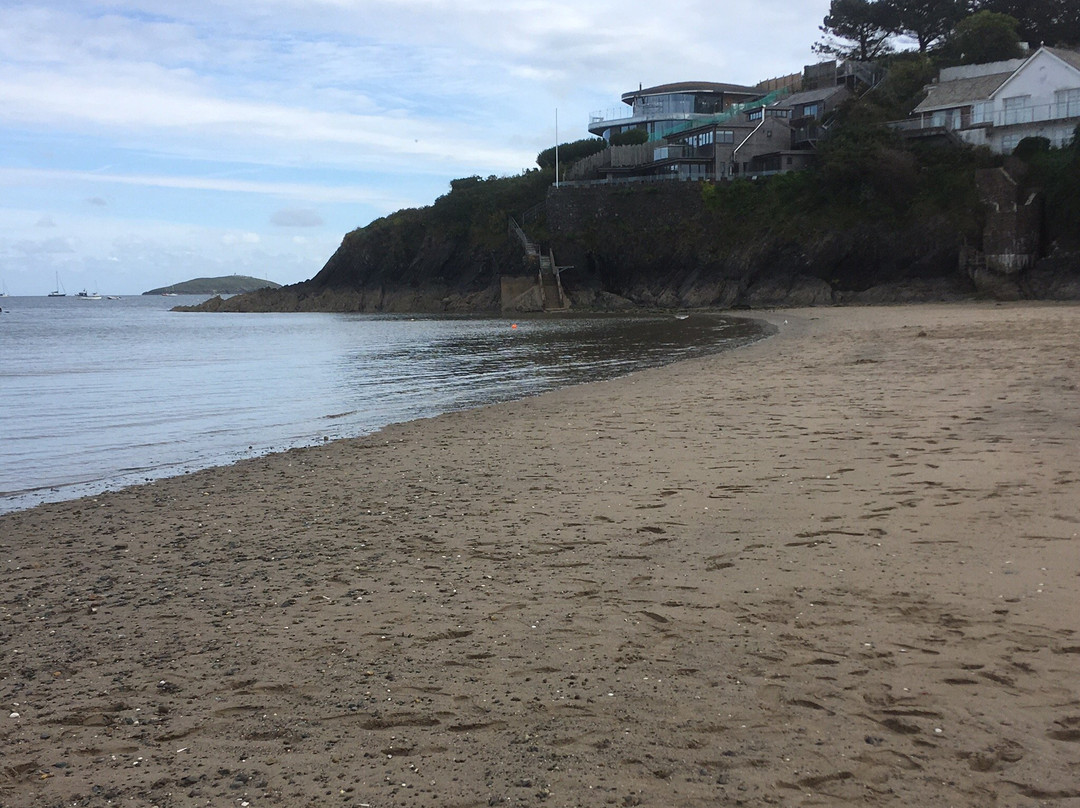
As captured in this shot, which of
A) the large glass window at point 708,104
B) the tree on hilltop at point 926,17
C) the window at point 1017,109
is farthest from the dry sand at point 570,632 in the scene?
the large glass window at point 708,104

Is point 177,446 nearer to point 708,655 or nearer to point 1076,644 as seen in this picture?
A: point 708,655

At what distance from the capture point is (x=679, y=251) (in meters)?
63.8

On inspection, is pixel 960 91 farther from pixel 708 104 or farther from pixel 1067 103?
pixel 708 104

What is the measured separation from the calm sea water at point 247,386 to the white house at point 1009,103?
25398 mm

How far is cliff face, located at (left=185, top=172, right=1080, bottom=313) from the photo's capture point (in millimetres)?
51375

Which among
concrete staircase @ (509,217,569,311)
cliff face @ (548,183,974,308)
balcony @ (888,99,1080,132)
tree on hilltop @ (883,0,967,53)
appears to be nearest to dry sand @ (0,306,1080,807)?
cliff face @ (548,183,974,308)

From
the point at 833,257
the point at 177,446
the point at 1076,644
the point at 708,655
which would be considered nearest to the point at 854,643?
the point at 708,655

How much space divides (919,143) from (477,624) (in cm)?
6037

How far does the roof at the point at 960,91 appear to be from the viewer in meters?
54.0

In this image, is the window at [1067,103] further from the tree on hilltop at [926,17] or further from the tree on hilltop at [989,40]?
the tree on hilltop at [926,17]

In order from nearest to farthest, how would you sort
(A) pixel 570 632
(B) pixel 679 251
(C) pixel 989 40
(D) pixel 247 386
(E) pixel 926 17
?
(A) pixel 570 632 → (D) pixel 247 386 → (C) pixel 989 40 → (B) pixel 679 251 → (E) pixel 926 17

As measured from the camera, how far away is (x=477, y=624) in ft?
16.8

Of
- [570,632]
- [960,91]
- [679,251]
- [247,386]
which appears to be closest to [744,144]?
[679,251]

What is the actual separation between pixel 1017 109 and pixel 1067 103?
3.01m
